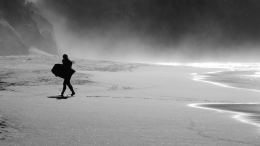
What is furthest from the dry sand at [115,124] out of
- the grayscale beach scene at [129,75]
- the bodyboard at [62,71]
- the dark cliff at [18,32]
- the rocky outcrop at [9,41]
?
the rocky outcrop at [9,41]

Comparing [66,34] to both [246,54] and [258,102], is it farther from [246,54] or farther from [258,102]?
[258,102]

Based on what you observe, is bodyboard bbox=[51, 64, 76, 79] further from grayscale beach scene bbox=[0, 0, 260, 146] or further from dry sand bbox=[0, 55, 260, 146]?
dry sand bbox=[0, 55, 260, 146]

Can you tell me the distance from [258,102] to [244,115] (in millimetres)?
2835

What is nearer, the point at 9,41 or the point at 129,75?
the point at 129,75

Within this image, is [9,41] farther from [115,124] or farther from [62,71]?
[115,124]

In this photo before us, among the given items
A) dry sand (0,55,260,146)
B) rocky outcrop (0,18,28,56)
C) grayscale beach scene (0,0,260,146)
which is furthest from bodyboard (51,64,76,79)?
rocky outcrop (0,18,28,56)

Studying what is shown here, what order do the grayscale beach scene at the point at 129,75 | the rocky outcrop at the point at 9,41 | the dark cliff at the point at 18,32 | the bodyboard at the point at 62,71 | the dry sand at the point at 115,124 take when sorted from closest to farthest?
the dry sand at the point at 115,124 < the grayscale beach scene at the point at 129,75 < the bodyboard at the point at 62,71 < the rocky outcrop at the point at 9,41 < the dark cliff at the point at 18,32

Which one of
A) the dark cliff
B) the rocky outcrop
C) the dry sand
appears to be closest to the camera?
the dry sand

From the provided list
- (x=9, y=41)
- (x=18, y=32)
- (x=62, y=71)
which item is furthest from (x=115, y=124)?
(x=18, y=32)

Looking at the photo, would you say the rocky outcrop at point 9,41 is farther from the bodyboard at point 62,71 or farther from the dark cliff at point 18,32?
the bodyboard at point 62,71

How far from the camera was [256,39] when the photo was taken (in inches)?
5079

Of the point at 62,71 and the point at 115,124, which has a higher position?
the point at 62,71

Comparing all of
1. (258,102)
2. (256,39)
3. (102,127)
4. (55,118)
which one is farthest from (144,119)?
(256,39)

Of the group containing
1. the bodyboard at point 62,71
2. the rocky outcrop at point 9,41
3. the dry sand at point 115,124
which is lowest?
the dry sand at point 115,124
